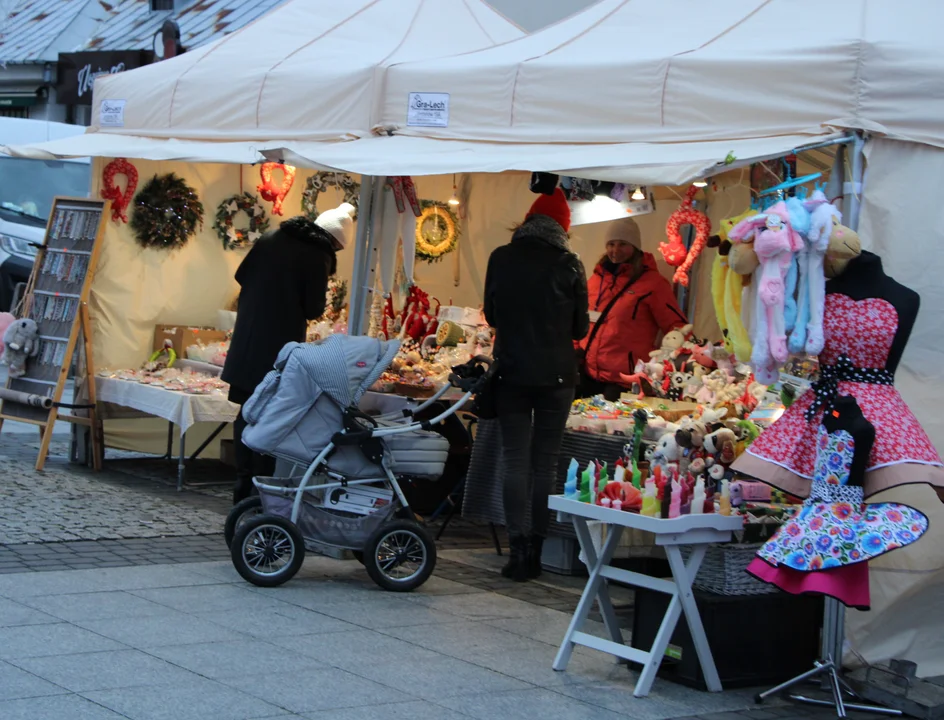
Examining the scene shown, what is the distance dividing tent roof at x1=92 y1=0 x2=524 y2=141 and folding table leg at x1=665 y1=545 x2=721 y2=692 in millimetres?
3868

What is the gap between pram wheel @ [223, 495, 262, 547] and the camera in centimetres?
692

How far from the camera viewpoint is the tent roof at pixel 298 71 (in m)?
8.38

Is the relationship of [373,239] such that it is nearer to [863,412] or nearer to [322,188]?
[322,188]

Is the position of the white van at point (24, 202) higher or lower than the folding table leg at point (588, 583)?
higher

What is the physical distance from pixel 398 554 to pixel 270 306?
75.7 inches

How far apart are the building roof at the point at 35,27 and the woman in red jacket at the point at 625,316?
1586 cm

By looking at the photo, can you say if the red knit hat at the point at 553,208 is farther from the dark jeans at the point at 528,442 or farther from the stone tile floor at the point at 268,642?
the stone tile floor at the point at 268,642

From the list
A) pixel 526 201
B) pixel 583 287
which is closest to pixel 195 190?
pixel 526 201

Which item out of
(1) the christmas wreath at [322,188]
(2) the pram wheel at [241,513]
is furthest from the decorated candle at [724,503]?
(1) the christmas wreath at [322,188]

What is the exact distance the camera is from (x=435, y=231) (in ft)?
35.3

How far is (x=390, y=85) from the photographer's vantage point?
315 inches

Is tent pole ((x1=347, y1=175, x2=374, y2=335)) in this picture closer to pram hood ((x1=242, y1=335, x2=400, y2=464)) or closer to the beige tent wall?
pram hood ((x1=242, y1=335, x2=400, y2=464))

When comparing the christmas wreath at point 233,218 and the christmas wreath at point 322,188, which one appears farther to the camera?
the christmas wreath at point 322,188

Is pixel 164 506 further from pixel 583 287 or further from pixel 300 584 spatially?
pixel 583 287
